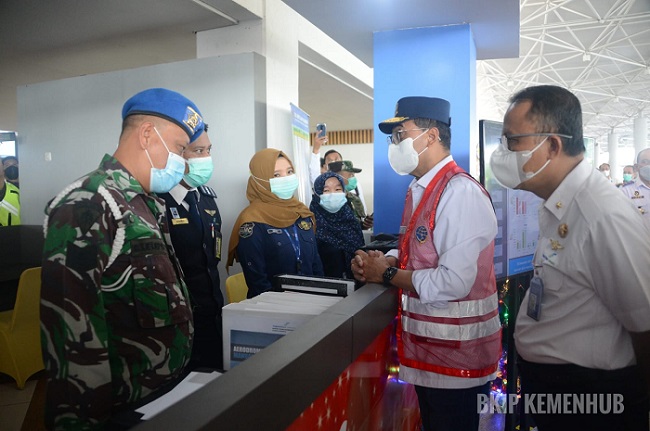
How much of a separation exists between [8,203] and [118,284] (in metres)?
4.68

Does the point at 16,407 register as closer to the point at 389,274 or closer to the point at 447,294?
the point at 389,274

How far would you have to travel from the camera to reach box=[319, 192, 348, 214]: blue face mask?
3381mm

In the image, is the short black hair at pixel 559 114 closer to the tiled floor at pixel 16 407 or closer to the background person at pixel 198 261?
the background person at pixel 198 261

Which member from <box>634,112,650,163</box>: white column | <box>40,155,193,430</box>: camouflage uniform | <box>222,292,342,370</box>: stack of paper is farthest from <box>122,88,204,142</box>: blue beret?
<box>634,112,650,163</box>: white column

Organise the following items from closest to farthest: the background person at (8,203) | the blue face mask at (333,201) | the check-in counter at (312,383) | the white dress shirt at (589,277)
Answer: the check-in counter at (312,383) < the white dress shirt at (589,277) < the blue face mask at (333,201) < the background person at (8,203)

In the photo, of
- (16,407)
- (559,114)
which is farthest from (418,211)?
(16,407)

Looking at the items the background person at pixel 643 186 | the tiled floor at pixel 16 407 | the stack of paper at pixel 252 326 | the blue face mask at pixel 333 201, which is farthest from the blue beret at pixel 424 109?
the background person at pixel 643 186

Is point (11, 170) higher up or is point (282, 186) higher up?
point (11, 170)

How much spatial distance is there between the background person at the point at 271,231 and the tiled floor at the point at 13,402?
169 cm

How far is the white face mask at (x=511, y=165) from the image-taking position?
1557 millimetres

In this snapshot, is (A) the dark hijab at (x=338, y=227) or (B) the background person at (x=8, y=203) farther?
(B) the background person at (x=8, y=203)

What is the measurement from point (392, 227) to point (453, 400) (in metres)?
2.00

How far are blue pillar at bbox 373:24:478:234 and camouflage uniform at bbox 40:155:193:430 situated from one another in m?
2.40

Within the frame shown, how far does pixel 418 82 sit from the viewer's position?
11.5 feet
